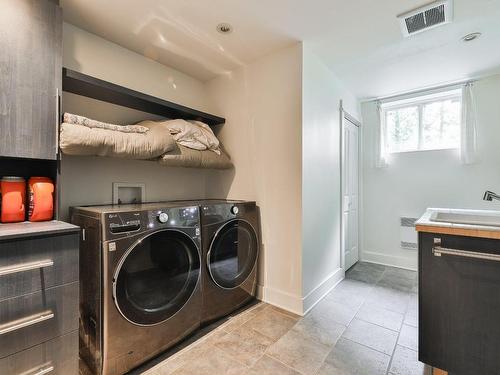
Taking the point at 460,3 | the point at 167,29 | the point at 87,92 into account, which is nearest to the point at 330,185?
the point at 460,3

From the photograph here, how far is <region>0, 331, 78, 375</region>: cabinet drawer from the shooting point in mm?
1058

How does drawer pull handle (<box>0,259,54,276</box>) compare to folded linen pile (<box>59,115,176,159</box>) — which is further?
folded linen pile (<box>59,115,176,159</box>)

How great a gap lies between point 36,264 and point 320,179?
221cm

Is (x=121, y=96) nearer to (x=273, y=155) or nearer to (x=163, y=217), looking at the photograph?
(x=163, y=217)

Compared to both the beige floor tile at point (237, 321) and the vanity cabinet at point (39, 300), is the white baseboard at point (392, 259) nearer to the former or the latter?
the beige floor tile at point (237, 321)

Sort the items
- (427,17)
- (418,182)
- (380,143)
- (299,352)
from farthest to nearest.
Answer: (380,143)
(418,182)
(427,17)
(299,352)

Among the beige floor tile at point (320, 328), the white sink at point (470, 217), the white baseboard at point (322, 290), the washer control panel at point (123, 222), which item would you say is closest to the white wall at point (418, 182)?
the white baseboard at point (322, 290)

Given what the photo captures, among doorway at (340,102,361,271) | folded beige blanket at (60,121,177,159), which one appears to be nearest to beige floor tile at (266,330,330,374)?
doorway at (340,102,361,271)

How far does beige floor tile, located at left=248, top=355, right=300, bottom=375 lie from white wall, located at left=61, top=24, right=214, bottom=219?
1.64 metres

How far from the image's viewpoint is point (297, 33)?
203 centimetres

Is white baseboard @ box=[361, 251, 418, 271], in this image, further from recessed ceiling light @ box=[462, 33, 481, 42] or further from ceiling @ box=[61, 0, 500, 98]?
recessed ceiling light @ box=[462, 33, 481, 42]

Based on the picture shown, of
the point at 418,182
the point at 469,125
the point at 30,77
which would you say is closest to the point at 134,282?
the point at 30,77

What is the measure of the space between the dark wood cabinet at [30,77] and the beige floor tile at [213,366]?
59.6 inches

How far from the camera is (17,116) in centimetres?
134
